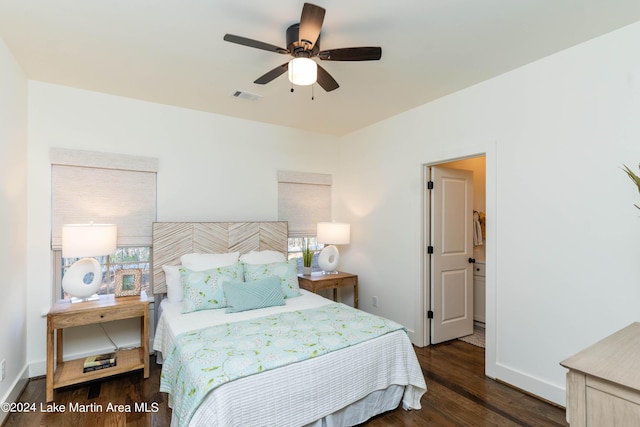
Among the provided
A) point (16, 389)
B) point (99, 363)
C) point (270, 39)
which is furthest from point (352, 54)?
point (16, 389)

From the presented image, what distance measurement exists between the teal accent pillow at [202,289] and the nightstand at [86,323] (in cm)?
41

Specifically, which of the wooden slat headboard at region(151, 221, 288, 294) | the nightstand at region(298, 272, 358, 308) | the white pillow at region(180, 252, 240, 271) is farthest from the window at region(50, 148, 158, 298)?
the nightstand at region(298, 272, 358, 308)

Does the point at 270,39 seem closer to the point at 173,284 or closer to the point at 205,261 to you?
the point at 205,261

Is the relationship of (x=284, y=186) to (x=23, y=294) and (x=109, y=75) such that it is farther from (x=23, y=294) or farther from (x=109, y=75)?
(x=23, y=294)

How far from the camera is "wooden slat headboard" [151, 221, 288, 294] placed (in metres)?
3.35

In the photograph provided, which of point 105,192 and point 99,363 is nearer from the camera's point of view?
point 99,363

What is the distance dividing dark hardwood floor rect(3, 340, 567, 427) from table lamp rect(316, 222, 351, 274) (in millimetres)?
1640

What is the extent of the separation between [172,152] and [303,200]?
5.66 ft

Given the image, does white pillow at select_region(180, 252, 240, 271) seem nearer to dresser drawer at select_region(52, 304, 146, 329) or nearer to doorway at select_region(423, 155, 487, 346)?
dresser drawer at select_region(52, 304, 146, 329)

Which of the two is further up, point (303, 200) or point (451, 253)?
point (303, 200)

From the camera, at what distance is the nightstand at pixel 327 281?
3.87 meters

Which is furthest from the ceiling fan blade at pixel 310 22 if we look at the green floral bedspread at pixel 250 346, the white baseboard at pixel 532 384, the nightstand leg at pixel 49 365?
the white baseboard at pixel 532 384

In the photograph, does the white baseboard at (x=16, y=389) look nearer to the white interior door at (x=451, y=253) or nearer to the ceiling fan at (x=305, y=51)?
the ceiling fan at (x=305, y=51)

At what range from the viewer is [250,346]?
79.7 inches
